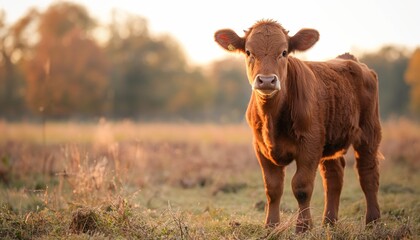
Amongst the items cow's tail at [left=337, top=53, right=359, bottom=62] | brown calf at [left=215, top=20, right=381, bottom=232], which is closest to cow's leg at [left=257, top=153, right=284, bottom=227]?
brown calf at [left=215, top=20, right=381, bottom=232]

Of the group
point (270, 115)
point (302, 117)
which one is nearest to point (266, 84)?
point (270, 115)

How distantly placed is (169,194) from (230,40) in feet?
12.8

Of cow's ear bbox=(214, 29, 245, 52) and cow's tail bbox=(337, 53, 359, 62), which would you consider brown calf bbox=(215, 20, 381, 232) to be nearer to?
cow's ear bbox=(214, 29, 245, 52)

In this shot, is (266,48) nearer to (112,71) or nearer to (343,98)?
(343,98)

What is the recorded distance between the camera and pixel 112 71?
124ft

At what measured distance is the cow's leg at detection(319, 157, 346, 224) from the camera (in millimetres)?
6320

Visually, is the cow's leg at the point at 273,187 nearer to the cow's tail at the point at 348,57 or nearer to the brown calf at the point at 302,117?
the brown calf at the point at 302,117

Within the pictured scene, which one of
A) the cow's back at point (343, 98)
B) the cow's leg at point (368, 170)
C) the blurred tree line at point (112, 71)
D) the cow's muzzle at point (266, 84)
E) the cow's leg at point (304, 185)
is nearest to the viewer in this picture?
the cow's muzzle at point (266, 84)

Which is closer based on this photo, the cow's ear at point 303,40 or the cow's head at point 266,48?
the cow's head at point 266,48

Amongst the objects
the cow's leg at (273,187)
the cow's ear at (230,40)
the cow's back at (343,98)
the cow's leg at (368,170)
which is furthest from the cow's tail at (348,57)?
the cow's leg at (273,187)

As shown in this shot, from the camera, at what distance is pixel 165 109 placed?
132 ft

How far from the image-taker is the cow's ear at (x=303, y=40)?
5.87m

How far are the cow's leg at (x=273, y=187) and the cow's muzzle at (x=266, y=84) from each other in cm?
110

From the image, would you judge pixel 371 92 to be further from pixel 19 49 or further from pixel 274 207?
pixel 19 49
